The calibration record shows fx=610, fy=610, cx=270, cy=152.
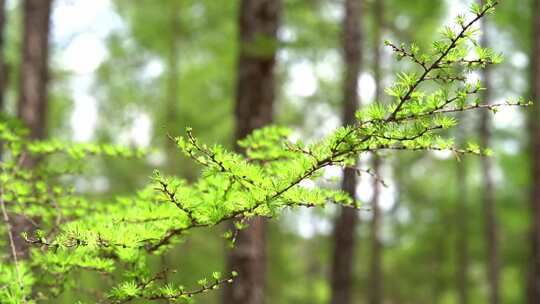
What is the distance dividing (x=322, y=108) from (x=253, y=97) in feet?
32.6

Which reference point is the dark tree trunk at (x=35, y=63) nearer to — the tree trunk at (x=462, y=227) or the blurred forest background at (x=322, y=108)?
the blurred forest background at (x=322, y=108)

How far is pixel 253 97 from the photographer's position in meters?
5.21

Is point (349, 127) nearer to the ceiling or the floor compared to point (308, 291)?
nearer to the floor

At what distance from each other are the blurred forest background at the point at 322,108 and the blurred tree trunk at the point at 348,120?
0.02 metres

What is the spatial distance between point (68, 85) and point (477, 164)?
41.5 feet

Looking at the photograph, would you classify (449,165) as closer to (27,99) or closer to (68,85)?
(68,85)

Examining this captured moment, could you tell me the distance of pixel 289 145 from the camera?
6.56 feet

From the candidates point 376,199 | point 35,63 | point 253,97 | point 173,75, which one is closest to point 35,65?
point 35,63

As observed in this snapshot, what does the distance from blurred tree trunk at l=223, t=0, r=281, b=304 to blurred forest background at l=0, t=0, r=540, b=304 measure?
238 centimetres

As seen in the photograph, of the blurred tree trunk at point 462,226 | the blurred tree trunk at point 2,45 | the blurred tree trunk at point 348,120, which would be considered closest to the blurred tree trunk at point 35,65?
the blurred tree trunk at point 2,45

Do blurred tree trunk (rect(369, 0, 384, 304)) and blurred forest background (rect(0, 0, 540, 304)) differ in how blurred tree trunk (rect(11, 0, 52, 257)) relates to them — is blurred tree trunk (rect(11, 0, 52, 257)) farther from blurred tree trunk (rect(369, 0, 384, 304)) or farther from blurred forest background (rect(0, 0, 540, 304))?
blurred tree trunk (rect(369, 0, 384, 304))

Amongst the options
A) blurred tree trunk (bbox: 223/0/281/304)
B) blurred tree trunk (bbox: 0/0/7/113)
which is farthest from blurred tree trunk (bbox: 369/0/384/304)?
blurred tree trunk (bbox: 0/0/7/113)

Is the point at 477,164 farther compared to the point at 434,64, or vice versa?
the point at 477,164

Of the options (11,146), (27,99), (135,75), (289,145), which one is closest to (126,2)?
(135,75)
